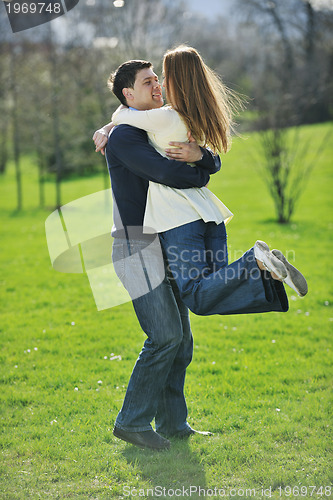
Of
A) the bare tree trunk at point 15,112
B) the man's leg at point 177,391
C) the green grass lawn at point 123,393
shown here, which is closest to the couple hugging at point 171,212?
the man's leg at point 177,391

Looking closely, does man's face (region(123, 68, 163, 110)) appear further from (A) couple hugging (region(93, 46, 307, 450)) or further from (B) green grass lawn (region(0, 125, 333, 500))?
(B) green grass lawn (region(0, 125, 333, 500))

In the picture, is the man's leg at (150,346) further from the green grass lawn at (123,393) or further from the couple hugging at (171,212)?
the green grass lawn at (123,393)

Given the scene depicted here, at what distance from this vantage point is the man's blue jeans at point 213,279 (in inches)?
102

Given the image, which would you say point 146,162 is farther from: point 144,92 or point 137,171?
point 144,92

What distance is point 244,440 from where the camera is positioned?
3.33 metres

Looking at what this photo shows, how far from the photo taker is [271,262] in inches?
98.1

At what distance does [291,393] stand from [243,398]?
378 mm

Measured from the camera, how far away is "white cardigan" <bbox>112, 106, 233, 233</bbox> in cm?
278

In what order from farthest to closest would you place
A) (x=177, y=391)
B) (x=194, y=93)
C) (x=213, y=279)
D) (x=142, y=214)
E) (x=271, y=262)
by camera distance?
1. (x=177, y=391)
2. (x=142, y=214)
3. (x=194, y=93)
4. (x=213, y=279)
5. (x=271, y=262)

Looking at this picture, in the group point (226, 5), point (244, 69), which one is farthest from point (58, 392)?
point (244, 69)

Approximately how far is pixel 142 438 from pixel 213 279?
3.55 ft

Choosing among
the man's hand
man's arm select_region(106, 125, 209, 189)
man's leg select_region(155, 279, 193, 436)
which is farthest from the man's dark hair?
man's leg select_region(155, 279, 193, 436)

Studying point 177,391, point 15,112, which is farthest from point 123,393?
point 15,112

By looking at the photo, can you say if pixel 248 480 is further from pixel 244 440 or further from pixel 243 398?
pixel 243 398
